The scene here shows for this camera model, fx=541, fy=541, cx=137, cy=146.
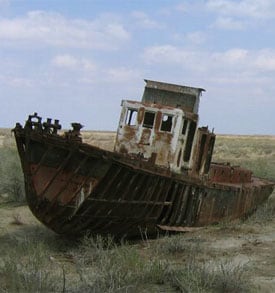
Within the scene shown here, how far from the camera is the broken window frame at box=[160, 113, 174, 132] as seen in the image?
11970mm

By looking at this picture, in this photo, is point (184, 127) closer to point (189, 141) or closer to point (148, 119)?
point (189, 141)

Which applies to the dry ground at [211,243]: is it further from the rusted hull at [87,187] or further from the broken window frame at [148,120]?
the broken window frame at [148,120]

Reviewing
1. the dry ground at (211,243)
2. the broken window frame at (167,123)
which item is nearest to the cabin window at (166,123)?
the broken window frame at (167,123)

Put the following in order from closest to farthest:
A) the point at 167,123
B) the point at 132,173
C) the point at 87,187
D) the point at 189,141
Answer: the point at 87,187
the point at 132,173
the point at 167,123
the point at 189,141

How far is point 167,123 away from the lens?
12109 mm

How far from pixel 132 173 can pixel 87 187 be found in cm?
86

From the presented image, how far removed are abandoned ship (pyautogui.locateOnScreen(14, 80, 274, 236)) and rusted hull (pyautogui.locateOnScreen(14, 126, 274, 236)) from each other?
0.02m

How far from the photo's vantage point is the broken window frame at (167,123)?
471 inches

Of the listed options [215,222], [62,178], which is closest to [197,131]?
[215,222]

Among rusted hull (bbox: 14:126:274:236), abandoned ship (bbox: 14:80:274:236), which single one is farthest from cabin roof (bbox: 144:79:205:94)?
rusted hull (bbox: 14:126:274:236)

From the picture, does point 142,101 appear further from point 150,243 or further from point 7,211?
point 7,211

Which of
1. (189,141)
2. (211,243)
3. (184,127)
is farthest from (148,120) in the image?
(211,243)

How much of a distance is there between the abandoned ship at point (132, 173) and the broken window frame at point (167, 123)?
0.02 metres

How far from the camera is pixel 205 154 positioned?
13.5 meters
